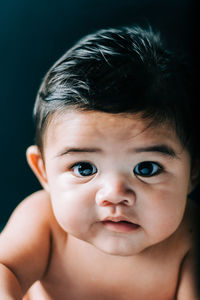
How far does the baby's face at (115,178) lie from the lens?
446 mm

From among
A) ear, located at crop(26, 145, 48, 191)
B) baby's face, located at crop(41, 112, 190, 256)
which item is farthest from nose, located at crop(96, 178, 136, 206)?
ear, located at crop(26, 145, 48, 191)

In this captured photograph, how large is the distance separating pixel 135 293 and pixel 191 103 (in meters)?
0.26

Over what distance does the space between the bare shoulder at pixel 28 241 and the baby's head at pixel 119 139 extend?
0.09 m

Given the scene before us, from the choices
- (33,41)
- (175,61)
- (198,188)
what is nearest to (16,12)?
(33,41)

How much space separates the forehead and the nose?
0.04 metres

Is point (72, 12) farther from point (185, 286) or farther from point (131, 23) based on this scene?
point (185, 286)

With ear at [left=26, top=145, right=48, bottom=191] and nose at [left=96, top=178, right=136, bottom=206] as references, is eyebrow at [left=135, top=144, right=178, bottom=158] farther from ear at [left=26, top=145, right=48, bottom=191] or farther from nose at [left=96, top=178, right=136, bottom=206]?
ear at [left=26, top=145, right=48, bottom=191]

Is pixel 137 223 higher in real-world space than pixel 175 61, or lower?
lower

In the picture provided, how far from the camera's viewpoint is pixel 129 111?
44 centimetres

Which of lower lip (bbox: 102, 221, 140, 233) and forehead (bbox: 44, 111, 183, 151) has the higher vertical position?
forehead (bbox: 44, 111, 183, 151)

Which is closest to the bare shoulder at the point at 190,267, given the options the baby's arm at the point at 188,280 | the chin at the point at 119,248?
the baby's arm at the point at 188,280

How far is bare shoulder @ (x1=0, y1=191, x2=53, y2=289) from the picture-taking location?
1.78ft

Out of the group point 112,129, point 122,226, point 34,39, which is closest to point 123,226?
point 122,226

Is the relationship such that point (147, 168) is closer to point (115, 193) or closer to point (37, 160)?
point (115, 193)
